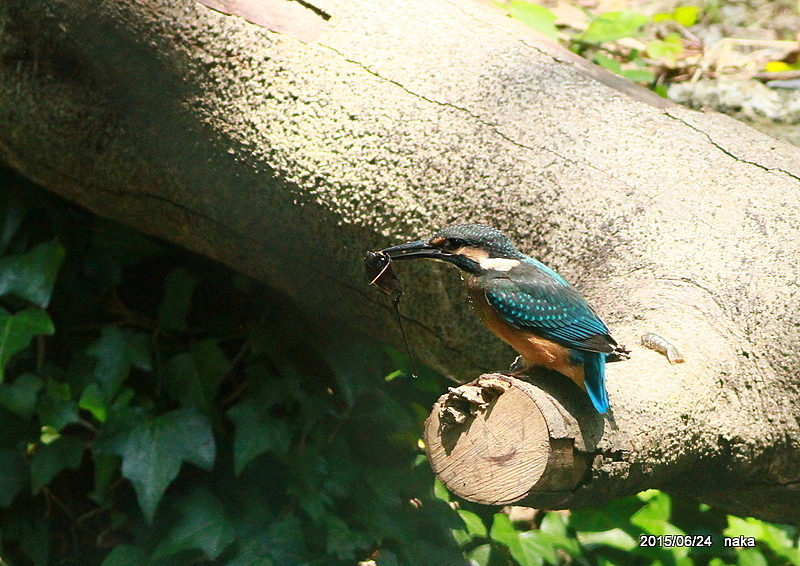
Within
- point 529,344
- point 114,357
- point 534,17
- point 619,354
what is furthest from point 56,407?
point 534,17

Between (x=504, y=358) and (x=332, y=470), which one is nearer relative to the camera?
(x=504, y=358)

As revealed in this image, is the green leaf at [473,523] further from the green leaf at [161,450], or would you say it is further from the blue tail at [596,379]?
the blue tail at [596,379]

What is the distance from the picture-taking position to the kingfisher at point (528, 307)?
1417 millimetres

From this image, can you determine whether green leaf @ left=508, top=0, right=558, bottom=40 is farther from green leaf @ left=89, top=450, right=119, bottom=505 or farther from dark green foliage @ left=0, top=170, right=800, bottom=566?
green leaf @ left=89, top=450, right=119, bottom=505

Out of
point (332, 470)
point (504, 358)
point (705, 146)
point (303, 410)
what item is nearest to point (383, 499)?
point (332, 470)

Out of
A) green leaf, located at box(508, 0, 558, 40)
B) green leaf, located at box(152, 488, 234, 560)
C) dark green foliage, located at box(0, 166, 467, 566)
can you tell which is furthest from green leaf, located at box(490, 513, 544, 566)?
green leaf, located at box(508, 0, 558, 40)

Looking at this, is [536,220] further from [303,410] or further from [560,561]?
[560,561]

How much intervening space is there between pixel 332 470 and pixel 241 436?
30cm

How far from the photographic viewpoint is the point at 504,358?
2010mm

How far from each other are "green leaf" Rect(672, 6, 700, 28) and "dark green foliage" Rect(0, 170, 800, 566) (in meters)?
2.17

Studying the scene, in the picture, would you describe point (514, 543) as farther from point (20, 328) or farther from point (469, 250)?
point (20, 328)

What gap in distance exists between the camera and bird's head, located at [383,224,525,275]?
1.69 meters

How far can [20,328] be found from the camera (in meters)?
2.23

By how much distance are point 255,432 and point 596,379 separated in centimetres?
120
